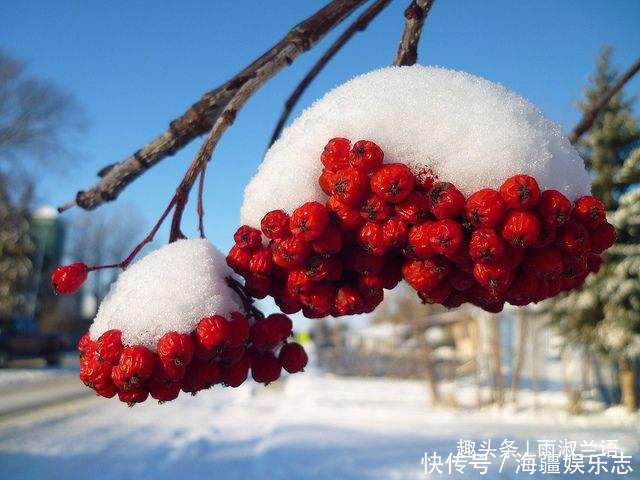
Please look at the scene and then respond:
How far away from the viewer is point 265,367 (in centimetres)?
116

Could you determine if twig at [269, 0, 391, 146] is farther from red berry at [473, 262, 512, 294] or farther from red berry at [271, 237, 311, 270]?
red berry at [473, 262, 512, 294]

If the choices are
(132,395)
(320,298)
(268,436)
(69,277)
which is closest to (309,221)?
(320,298)

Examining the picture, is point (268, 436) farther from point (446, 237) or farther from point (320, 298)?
point (446, 237)

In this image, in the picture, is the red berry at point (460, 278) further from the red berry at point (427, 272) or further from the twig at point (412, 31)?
the twig at point (412, 31)

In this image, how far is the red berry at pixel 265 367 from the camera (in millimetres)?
1158

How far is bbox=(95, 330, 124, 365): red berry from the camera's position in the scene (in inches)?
40.7

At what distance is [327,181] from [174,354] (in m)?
0.45

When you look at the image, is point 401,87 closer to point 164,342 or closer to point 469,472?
point 164,342

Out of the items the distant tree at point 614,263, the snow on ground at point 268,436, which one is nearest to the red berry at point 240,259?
the snow on ground at point 268,436

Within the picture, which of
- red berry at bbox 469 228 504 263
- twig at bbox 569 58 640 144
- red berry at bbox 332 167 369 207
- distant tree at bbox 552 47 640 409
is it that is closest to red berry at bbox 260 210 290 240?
red berry at bbox 332 167 369 207

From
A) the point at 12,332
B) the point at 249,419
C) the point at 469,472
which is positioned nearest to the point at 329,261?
the point at 469,472

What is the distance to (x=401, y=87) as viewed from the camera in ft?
3.43

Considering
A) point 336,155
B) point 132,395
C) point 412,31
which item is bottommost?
point 132,395

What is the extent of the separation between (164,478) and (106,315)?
652cm
